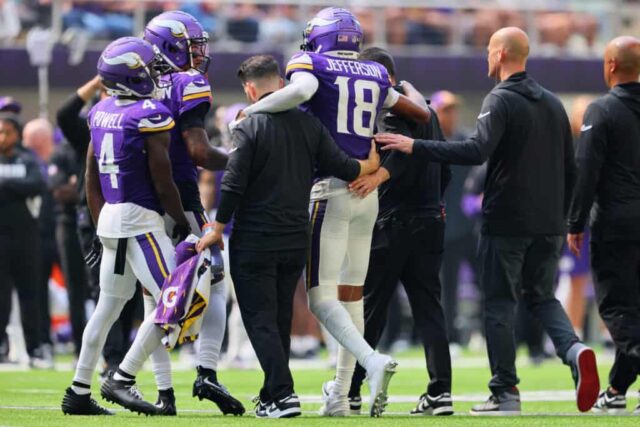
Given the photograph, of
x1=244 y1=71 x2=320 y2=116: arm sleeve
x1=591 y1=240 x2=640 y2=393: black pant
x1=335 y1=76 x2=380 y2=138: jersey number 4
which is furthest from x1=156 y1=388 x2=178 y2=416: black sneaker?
x1=591 y1=240 x2=640 y2=393: black pant

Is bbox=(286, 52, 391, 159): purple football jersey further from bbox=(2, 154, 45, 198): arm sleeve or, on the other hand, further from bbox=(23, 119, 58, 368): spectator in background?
bbox=(23, 119, 58, 368): spectator in background

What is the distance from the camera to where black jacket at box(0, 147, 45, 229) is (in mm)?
13641

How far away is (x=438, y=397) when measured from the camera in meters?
9.08

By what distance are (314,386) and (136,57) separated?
4241mm

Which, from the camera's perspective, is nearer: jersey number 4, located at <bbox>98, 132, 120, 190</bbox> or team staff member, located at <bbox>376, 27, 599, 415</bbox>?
jersey number 4, located at <bbox>98, 132, 120, 190</bbox>

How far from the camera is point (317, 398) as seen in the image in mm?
10555

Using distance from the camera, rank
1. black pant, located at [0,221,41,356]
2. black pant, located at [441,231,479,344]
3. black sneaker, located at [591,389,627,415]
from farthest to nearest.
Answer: black pant, located at [441,231,479,344], black pant, located at [0,221,41,356], black sneaker, located at [591,389,627,415]

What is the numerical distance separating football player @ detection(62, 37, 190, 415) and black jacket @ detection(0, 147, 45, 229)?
530 cm

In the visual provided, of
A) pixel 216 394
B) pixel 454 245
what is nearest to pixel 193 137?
pixel 216 394

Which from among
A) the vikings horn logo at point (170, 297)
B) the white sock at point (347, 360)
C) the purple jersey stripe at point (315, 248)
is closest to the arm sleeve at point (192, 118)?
the purple jersey stripe at point (315, 248)

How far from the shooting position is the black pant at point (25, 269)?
45.2 feet

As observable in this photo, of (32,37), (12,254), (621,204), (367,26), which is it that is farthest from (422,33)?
(621,204)

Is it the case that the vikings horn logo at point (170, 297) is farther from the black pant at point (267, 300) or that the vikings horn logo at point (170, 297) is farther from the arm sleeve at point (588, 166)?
the arm sleeve at point (588, 166)

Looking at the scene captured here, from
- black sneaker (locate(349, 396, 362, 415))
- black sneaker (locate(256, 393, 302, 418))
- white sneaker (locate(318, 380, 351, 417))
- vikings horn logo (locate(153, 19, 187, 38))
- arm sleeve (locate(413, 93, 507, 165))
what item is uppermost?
vikings horn logo (locate(153, 19, 187, 38))
